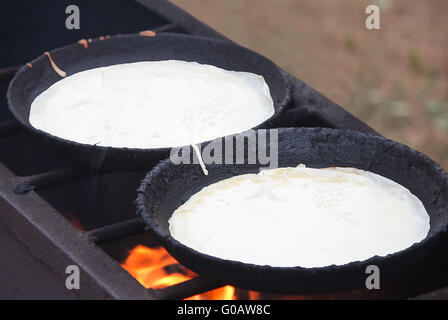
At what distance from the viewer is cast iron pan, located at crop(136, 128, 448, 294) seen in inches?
65.0

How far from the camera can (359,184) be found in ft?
7.07

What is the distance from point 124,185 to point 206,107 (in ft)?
1.71

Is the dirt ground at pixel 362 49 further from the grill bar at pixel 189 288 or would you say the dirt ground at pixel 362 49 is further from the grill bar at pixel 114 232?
A: the grill bar at pixel 189 288

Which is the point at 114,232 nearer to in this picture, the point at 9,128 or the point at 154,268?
the point at 154,268

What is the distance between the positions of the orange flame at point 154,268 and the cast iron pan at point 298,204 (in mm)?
425

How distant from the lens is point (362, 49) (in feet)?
20.8

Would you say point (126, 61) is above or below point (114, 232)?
above

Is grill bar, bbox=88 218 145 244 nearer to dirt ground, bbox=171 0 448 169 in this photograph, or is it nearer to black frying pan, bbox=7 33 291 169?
black frying pan, bbox=7 33 291 169

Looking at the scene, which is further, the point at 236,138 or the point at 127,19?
the point at 127,19

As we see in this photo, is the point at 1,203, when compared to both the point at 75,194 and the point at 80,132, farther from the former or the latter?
the point at 75,194

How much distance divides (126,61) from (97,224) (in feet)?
2.17

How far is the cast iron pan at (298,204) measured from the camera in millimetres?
1651

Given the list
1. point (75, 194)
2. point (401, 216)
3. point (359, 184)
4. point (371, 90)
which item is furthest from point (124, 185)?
point (371, 90)

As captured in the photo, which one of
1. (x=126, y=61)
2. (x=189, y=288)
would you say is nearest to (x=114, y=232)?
(x=189, y=288)
